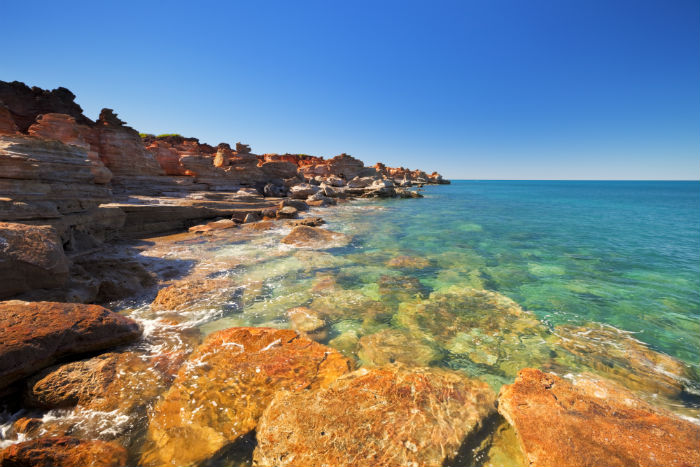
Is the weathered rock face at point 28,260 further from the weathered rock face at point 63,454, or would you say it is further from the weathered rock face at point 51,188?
the weathered rock face at point 63,454

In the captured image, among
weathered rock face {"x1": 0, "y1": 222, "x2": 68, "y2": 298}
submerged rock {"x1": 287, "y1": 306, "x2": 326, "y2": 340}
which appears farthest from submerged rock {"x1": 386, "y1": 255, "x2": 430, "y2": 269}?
weathered rock face {"x1": 0, "y1": 222, "x2": 68, "y2": 298}

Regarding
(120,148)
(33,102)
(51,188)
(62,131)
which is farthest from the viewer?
(33,102)

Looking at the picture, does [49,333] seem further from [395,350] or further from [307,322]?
[395,350]

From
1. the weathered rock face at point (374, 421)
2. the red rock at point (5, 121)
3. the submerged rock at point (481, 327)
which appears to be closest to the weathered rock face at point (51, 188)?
the weathered rock face at point (374, 421)

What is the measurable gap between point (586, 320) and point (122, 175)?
1034 inches

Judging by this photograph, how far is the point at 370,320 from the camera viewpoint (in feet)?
19.7

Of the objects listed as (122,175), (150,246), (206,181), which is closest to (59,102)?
(122,175)

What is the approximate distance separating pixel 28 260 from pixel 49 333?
253cm

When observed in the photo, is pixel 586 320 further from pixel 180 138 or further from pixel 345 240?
pixel 180 138

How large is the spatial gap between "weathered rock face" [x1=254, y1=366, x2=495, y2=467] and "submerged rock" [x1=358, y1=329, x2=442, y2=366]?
79 centimetres

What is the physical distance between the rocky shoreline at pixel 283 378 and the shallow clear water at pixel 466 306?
0.19ft

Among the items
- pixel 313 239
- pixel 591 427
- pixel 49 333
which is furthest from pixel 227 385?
pixel 313 239

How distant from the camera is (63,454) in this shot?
2609 mm

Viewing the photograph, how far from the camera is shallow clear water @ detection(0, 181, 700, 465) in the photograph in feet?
15.1
